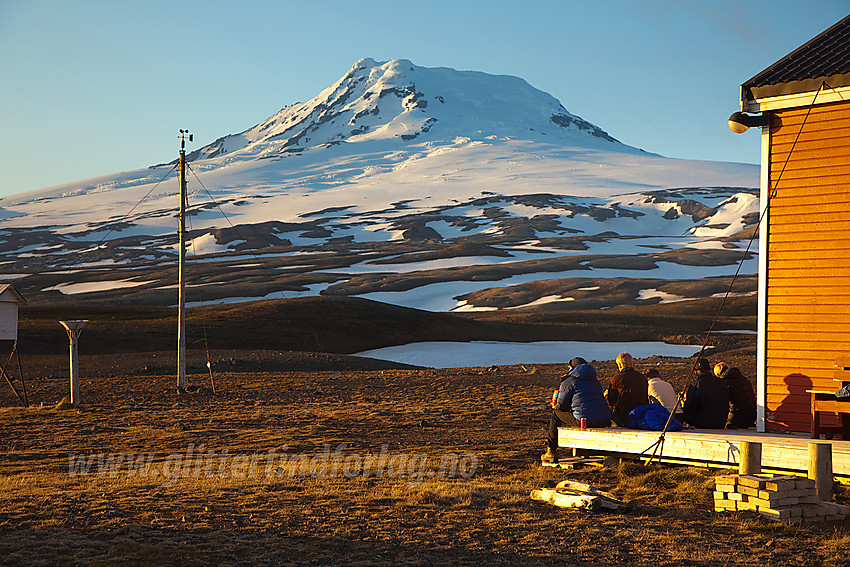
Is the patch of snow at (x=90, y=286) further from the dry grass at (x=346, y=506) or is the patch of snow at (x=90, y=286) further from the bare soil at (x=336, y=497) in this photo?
the dry grass at (x=346, y=506)

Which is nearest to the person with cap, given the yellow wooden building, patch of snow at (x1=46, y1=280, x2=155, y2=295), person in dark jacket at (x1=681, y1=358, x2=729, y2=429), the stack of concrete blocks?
person in dark jacket at (x1=681, y1=358, x2=729, y2=429)

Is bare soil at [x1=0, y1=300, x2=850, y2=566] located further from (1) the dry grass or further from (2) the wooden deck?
(2) the wooden deck

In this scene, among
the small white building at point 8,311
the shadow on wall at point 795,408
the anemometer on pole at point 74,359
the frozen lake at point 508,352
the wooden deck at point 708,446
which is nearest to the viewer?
the wooden deck at point 708,446

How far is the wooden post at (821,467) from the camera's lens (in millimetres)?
10453

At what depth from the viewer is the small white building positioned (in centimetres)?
2581

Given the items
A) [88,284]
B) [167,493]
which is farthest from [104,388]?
[88,284]

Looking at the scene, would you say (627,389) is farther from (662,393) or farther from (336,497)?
(336,497)

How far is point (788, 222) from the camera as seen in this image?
540 inches

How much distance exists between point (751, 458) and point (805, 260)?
4146 mm

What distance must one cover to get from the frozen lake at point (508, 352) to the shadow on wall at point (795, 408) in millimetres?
27643

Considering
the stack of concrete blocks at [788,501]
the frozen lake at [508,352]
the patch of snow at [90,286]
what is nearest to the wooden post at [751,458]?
the stack of concrete blocks at [788,501]

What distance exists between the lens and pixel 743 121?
13.7m

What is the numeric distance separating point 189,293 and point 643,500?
294ft

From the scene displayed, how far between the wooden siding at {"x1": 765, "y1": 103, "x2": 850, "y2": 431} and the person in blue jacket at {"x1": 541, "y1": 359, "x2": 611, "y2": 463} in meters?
2.73
